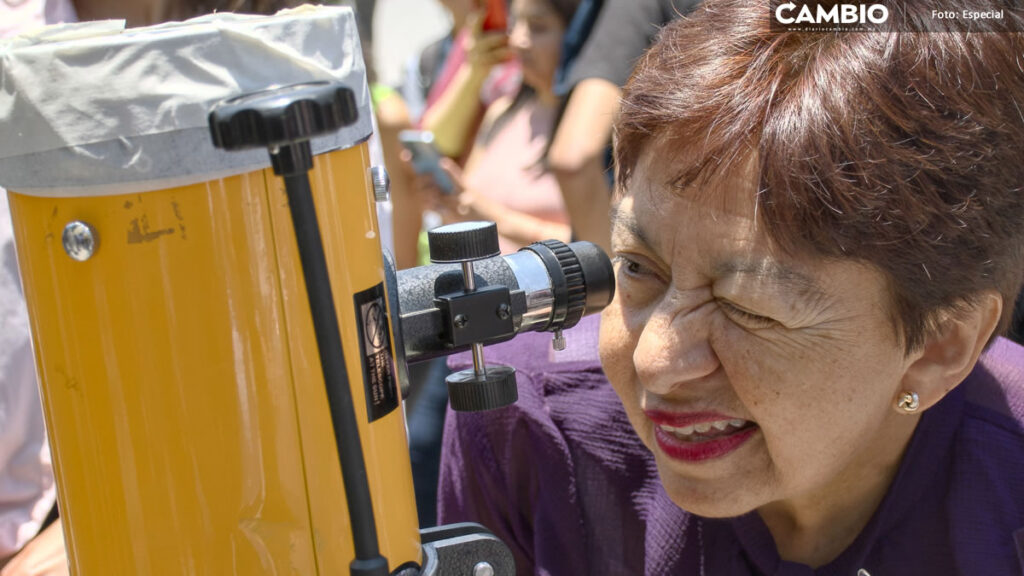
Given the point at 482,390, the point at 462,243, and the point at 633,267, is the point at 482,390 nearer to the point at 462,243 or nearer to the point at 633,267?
the point at 462,243

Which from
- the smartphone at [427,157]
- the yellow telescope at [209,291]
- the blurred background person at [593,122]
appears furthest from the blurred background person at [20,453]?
the smartphone at [427,157]

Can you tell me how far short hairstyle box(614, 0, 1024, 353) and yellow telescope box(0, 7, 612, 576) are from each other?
46 centimetres

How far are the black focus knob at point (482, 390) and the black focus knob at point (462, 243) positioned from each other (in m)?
0.12

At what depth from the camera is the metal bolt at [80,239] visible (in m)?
0.86

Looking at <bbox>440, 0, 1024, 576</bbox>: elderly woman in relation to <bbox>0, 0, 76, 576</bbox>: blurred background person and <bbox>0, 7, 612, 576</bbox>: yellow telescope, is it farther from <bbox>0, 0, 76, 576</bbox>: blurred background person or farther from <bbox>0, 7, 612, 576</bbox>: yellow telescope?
<bbox>0, 0, 76, 576</bbox>: blurred background person

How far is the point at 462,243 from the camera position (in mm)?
1021

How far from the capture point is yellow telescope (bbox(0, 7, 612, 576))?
2.74ft

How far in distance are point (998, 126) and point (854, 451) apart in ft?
1.40

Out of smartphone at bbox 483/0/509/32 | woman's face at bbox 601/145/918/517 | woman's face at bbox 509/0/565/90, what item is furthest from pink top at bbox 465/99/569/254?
woman's face at bbox 601/145/918/517

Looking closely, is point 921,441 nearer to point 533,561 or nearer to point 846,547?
point 846,547

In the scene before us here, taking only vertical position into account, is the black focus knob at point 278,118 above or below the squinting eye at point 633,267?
above

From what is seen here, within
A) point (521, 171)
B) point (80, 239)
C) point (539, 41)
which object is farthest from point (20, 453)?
point (539, 41)
